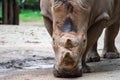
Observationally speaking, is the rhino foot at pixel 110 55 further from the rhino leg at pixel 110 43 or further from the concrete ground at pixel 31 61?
the concrete ground at pixel 31 61

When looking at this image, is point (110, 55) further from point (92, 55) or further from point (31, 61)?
point (31, 61)

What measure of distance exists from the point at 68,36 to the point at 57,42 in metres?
0.13

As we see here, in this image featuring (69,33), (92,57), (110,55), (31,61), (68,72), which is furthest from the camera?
(110,55)

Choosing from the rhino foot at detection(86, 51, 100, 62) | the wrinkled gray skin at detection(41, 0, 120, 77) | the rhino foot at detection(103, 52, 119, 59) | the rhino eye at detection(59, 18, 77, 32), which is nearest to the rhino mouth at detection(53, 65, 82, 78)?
the wrinkled gray skin at detection(41, 0, 120, 77)

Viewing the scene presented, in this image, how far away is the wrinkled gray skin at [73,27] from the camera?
13.8 feet

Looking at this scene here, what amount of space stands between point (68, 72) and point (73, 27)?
443mm

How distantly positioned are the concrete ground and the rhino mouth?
0.21ft

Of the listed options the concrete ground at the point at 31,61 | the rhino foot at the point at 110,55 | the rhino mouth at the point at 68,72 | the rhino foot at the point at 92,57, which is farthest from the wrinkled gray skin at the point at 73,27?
the rhino foot at the point at 110,55

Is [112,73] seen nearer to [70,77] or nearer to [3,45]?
[70,77]

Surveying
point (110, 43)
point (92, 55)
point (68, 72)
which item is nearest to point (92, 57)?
point (92, 55)

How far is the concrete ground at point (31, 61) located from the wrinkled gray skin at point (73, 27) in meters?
0.21

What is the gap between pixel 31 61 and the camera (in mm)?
6352

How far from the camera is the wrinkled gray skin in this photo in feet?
13.8

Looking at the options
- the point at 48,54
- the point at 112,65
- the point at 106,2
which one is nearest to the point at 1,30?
the point at 48,54
